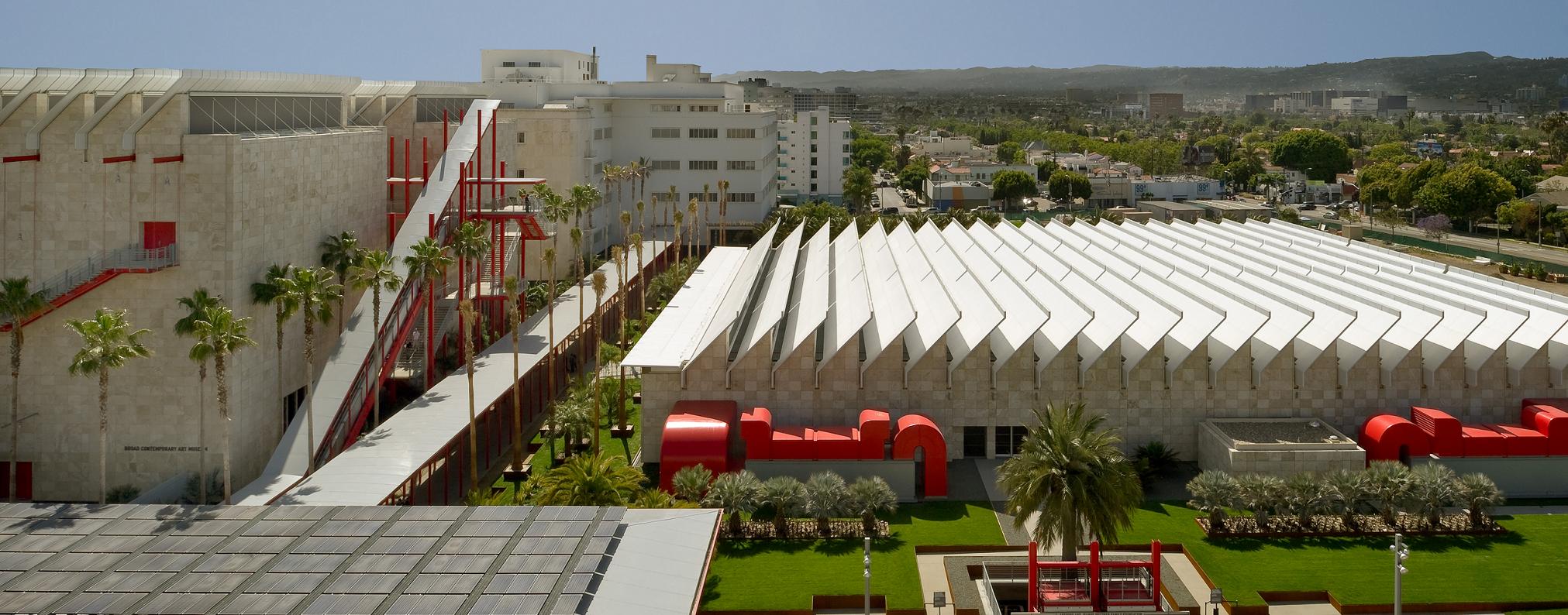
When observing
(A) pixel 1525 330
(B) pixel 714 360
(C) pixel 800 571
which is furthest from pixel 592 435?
(A) pixel 1525 330

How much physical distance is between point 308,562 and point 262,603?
8.42 ft

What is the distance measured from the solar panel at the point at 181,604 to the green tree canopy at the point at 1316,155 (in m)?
187

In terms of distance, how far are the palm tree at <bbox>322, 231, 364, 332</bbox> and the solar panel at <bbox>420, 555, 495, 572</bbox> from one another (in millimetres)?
24335

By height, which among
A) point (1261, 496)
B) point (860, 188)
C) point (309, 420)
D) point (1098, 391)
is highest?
point (860, 188)

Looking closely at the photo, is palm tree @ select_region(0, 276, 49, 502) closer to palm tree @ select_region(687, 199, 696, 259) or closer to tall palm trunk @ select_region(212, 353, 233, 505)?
tall palm trunk @ select_region(212, 353, 233, 505)

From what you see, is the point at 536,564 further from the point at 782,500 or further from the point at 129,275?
the point at 129,275

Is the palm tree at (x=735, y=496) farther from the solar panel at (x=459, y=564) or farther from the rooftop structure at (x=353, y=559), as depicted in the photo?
the solar panel at (x=459, y=564)

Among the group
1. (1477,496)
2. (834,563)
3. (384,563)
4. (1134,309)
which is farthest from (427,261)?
(1477,496)

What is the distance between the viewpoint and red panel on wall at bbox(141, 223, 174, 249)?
4153cm

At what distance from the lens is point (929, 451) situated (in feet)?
144

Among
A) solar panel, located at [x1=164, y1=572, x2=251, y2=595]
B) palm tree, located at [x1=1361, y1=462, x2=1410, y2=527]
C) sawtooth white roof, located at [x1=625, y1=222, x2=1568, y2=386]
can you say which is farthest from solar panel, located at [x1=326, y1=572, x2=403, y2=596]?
palm tree, located at [x1=1361, y1=462, x2=1410, y2=527]

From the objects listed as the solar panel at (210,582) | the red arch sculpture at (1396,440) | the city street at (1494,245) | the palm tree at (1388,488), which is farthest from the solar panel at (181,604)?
the city street at (1494,245)

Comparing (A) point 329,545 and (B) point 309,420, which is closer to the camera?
(A) point 329,545

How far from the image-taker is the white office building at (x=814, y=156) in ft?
567
